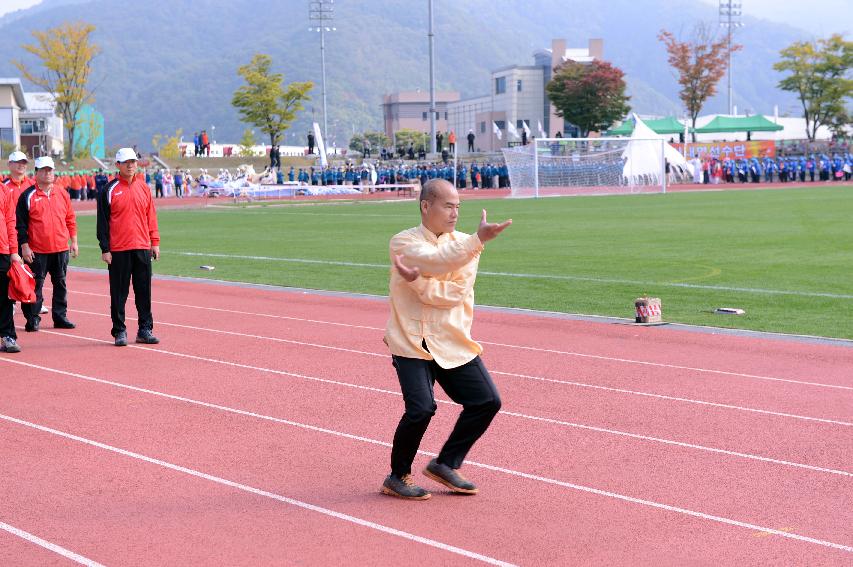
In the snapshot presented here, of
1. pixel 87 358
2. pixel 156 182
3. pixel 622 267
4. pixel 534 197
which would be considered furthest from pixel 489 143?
pixel 87 358

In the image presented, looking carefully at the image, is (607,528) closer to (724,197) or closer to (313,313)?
(313,313)

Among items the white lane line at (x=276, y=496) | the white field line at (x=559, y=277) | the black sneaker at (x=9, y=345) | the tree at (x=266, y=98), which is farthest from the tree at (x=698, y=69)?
the white lane line at (x=276, y=496)

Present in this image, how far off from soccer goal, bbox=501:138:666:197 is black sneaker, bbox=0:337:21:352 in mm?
42782

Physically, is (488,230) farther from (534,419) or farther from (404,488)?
(534,419)

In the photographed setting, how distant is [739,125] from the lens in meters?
82.2

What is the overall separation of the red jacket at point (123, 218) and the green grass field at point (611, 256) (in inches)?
192

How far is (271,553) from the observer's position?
5551mm

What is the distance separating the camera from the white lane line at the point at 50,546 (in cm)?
549

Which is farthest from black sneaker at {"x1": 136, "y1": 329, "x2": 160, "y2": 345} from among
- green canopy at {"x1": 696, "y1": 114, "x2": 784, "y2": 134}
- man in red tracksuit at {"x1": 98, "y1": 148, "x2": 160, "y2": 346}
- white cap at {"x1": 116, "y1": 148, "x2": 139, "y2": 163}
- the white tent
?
green canopy at {"x1": 696, "y1": 114, "x2": 784, "y2": 134}

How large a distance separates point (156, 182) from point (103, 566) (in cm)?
6599

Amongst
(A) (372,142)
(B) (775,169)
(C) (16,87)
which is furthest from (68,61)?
(A) (372,142)

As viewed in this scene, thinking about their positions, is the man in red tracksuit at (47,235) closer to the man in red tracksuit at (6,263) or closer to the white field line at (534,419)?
the man in red tracksuit at (6,263)

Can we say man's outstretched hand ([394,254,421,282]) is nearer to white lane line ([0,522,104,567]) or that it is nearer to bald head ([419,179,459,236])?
bald head ([419,179,459,236])

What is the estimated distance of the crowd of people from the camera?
229 feet
